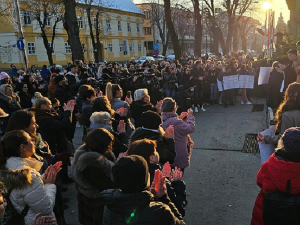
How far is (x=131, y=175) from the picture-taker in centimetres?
205

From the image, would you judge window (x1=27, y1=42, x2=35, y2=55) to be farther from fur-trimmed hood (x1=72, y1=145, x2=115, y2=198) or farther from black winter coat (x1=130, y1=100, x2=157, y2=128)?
fur-trimmed hood (x1=72, y1=145, x2=115, y2=198)

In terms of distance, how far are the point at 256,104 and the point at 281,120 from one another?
844 centimetres

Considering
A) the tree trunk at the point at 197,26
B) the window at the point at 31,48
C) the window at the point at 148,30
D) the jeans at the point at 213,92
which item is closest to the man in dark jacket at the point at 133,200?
the jeans at the point at 213,92

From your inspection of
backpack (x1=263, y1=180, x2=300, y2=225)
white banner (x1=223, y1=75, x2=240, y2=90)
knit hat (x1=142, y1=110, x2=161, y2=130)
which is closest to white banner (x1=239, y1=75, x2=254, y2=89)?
white banner (x1=223, y1=75, x2=240, y2=90)

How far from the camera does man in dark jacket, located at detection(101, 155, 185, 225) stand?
201 cm

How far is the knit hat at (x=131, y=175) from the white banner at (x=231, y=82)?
33.4 feet

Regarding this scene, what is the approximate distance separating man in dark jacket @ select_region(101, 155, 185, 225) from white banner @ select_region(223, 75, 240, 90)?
10186 millimetres

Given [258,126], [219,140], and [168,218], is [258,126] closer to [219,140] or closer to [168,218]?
[219,140]

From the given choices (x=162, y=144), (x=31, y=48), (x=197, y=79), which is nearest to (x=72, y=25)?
(x=197, y=79)

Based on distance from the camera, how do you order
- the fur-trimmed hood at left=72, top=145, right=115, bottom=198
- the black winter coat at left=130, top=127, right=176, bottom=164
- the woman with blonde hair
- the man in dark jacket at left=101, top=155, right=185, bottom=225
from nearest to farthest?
the man in dark jacket at left=101, top=155, right=185, bottom=225 → the fur-trimmed hood at left=72, top=145, right=115, bottom=198 → the black winter coat at left=130, top=127, right=176, bottom=164 → the woman with blonde hair

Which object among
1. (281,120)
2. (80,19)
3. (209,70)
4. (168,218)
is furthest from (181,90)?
(80,19)

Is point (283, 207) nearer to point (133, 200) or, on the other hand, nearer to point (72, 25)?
point (133, 200)

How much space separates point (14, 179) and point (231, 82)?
10471mm

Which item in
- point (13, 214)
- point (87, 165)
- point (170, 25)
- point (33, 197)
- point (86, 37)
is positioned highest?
point (86, 37)
